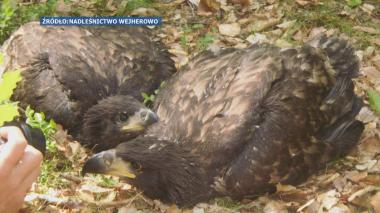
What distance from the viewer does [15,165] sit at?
346 cm

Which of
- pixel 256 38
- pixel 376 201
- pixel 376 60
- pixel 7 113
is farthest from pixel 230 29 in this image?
pixel 7 113

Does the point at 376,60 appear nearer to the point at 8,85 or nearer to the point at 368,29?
the point at 368,29

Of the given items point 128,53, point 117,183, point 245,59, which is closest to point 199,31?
point 128,53

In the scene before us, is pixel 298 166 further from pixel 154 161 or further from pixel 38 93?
pixel 38 93

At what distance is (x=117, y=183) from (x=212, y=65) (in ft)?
4.69

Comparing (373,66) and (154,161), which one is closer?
(154,161)

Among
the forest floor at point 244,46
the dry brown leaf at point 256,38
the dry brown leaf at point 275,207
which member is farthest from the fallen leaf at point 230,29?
the dry brown leaf at point 275,207

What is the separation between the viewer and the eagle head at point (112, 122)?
5.87m

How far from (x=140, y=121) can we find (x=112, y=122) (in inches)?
14.4

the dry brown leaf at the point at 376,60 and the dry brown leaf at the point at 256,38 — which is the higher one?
the dry brown leaf at the point at 256,38

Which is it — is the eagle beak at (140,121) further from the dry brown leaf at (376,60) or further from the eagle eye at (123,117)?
the dry brown leaf at (376,60)

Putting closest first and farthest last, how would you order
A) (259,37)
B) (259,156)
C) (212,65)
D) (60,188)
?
(259,156) < (60,188) < (212,65) < (259,37)

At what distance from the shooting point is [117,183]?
566cm

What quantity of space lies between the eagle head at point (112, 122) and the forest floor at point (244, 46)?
0.19 meters
